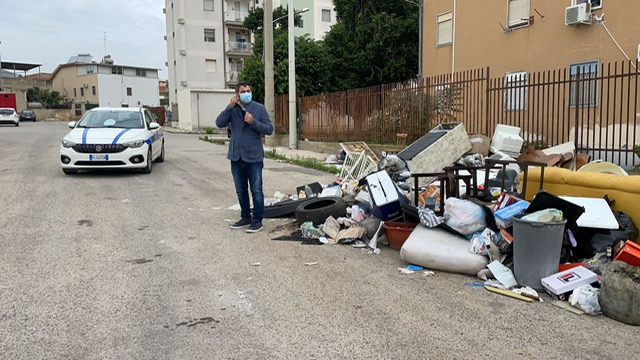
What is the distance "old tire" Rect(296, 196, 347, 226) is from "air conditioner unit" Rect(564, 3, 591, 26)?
40.0 ft

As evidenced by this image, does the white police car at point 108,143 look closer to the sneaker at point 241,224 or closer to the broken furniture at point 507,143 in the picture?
the sneaker at point 241,224

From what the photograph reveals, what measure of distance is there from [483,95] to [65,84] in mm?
→ 80123

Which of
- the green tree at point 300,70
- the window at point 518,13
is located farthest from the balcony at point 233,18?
the window at point 518,13

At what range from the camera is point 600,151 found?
418 inches

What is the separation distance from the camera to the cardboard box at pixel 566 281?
4516 mm

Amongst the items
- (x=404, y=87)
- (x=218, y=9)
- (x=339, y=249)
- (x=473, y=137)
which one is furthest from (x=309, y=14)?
(x=339, y=249)

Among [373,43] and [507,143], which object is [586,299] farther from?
[373,43]

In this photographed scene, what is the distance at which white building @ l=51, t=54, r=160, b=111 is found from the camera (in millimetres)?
71875

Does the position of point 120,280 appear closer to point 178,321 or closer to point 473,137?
point 178,321

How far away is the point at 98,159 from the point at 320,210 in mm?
6338

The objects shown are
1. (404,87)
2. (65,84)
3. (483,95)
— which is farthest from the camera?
(65,84)

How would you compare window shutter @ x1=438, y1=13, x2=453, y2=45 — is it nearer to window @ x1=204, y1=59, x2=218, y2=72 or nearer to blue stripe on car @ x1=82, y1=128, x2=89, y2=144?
blue stripe on car @ x1=82, y1=128, x2=89, y2=144

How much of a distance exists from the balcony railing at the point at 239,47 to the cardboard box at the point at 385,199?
5028 cm

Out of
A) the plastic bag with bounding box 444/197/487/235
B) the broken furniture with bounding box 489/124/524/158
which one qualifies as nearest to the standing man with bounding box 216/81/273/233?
the plastic bag with bounding box 444/197/487/235
